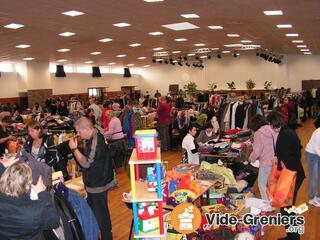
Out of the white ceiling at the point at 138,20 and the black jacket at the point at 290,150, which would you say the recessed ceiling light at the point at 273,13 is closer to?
the white ceiling at the point at 138,20

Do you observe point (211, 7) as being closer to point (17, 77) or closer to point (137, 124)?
point (137, 124)

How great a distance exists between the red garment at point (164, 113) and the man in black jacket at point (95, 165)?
6.71m

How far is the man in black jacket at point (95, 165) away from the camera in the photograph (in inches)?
151

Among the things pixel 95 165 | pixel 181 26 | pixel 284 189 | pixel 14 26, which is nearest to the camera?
pixel 95 165

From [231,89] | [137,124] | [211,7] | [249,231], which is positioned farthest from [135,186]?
[231,89]

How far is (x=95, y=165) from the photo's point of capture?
152 inches

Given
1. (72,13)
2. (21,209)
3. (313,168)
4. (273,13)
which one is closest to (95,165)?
(21,209)

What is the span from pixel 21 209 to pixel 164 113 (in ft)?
27.7

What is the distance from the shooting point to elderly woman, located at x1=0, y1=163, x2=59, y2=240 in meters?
2.35

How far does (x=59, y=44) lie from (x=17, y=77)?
785cm

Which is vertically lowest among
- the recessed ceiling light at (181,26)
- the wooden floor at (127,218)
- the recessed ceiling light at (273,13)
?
→ the wooden floor at (127,218)

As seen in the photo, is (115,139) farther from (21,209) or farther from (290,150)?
(21,209)

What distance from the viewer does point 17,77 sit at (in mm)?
19047

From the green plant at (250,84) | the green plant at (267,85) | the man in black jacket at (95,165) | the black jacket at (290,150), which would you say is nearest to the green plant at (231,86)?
the green plant at (250,84)
